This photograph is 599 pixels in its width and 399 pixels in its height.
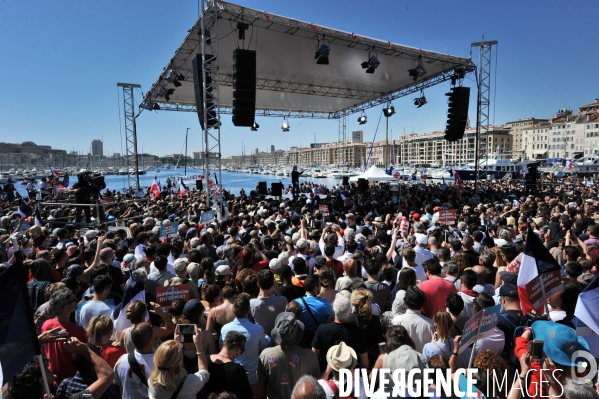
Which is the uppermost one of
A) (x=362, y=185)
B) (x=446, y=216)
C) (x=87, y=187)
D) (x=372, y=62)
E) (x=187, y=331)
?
(x=372, y=62)

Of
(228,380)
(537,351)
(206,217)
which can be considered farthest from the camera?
(206,217)

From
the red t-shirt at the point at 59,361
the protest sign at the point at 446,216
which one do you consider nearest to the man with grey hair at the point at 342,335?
the red t-shirt at the point at 59,361

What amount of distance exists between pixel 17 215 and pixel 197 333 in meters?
11.0

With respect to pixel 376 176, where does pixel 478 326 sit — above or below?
below

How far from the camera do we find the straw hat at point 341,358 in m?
2.48

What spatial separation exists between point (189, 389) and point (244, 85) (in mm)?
11508

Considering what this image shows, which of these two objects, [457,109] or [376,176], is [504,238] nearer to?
[376,176]

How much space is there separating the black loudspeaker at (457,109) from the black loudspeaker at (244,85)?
1068 centimetres

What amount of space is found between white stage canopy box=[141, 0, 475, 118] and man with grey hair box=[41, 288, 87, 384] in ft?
35.4

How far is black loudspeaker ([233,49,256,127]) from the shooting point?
12.0 metres

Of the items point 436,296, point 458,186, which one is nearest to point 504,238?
point 436,296

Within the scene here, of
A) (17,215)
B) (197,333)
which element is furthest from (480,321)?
(17,215)

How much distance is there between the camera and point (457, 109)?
17.3 metres

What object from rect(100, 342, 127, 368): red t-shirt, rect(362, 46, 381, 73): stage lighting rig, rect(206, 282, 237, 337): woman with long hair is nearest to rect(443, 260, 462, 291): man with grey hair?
rect(206, 282, 237, 337): woman with long hair
